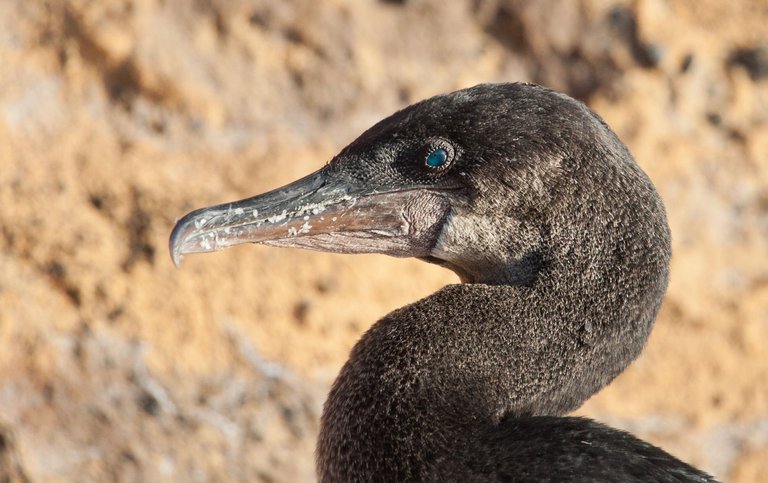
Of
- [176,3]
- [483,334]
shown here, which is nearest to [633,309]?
[483,334]

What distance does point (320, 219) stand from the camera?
8.30 feet

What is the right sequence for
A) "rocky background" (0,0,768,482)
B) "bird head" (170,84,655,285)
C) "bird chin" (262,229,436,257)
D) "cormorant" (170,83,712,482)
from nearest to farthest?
"cormorant" (170,83,712,482)
"bird head" (170,84,655,285)
"bird chin" (262,229,436,257)
"rocky background" (0,0,768,482)

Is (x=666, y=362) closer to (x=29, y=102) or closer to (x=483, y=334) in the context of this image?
(x=483, y=334)

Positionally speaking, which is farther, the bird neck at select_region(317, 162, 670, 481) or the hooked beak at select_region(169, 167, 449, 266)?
the hooked beak at select_region(169, 167, 449, 266)

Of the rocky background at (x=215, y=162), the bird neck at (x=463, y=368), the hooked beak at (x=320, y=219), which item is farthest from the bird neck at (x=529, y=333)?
the rocky background at (x=215, y=162)

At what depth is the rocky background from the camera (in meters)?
4.25

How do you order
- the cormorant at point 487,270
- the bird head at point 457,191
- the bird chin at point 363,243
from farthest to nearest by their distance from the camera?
the bird chin at point 363,243
the bird head at point 457,191
the cormorant at point 487,270

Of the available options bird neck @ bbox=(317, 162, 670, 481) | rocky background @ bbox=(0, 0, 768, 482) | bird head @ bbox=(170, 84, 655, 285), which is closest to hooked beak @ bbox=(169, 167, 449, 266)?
bird head @ bbox=(170, 84, 655, 285)

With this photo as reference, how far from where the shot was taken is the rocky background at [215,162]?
425 centimetres

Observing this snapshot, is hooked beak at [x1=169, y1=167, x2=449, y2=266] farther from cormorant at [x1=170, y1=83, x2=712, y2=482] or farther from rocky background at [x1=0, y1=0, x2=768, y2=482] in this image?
rocky background at [x1=0, y1=0, x2=768, y2=482]

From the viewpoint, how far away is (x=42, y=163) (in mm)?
4250

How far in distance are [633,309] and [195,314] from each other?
7.95 ft

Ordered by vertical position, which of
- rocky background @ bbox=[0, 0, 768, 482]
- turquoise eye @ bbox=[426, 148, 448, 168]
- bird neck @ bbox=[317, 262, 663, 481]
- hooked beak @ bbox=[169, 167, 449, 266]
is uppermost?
rocky background @ bbox=[0, 0, 768, 482]

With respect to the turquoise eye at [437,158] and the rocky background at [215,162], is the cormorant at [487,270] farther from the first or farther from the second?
the rocky background at [215,162]
